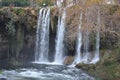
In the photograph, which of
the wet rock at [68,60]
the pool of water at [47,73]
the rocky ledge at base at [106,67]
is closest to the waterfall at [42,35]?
the wet rock at [68,60]

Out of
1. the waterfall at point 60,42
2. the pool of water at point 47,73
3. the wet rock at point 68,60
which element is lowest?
the pool of water at point 47,73

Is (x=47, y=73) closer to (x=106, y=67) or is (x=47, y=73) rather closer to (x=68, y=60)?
(x=106, y=67)

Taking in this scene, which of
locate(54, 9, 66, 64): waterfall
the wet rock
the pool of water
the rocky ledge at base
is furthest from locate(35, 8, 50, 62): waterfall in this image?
the rocky ledge at base

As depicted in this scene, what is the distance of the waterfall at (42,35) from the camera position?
3139 centimetres

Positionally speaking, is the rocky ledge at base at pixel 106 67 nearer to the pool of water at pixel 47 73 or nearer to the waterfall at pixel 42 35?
the pool of water at pixel 47 73

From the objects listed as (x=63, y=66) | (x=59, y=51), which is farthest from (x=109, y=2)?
(x=59, y=51)

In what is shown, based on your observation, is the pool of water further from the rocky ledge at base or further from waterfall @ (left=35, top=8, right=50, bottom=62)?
waterfall @ (left=35, top=8, right=50, bottom=62)

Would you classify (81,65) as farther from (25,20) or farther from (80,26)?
(25,20)

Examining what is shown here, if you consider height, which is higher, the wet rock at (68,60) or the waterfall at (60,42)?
the waterfall at (60,42)

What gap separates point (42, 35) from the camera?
31.6 meters

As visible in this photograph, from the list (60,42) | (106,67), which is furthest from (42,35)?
(106,67)

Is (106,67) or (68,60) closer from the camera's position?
(106,67)

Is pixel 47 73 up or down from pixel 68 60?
down

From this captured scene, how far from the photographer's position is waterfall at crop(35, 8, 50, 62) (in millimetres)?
31391
